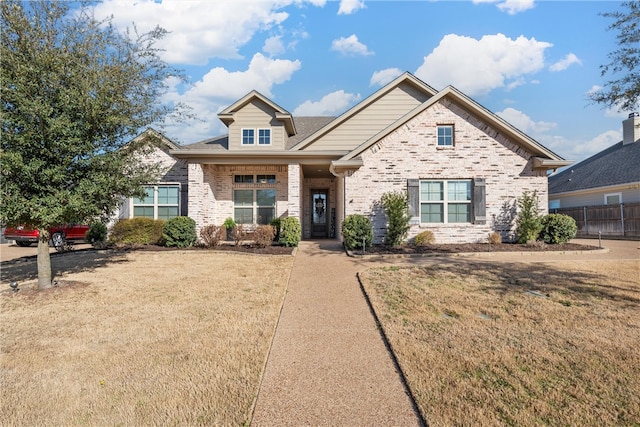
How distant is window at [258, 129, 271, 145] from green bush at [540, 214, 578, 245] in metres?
11.3

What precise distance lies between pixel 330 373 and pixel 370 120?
13.8 m

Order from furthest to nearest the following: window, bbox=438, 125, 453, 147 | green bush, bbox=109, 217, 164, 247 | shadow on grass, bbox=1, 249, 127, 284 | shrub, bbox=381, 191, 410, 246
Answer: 1. green bush, bbox=109, 217, 164, 247
2. window, bbox=438, 125, 453, 147
3. shrub, bbox=381, 191, 410, 246
4. shadow on grass, bbox=1, 249, 127, 284

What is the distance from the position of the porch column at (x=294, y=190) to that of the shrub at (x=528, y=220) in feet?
27.0

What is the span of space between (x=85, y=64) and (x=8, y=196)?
294cm

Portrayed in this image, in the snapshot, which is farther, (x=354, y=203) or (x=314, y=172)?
(x=314, y=172)

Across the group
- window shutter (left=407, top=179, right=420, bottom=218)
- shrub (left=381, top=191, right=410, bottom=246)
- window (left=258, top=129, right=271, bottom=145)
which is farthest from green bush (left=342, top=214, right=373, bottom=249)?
window (left=258, top=129, right=271, bottom=145)

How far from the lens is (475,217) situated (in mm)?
12609

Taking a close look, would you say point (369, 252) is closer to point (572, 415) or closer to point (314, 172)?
point (314, 172)

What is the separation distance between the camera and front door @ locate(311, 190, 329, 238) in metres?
17.6

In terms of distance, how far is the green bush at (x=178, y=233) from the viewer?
12.5m

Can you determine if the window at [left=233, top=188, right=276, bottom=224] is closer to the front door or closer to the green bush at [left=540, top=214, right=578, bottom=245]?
the front door

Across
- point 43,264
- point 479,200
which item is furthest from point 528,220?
point 43,264

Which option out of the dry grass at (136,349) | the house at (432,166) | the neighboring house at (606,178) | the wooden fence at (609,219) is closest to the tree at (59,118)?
the dry grass at (136,349)

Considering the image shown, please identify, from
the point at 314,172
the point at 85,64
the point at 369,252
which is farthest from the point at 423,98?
the point at 85,64
